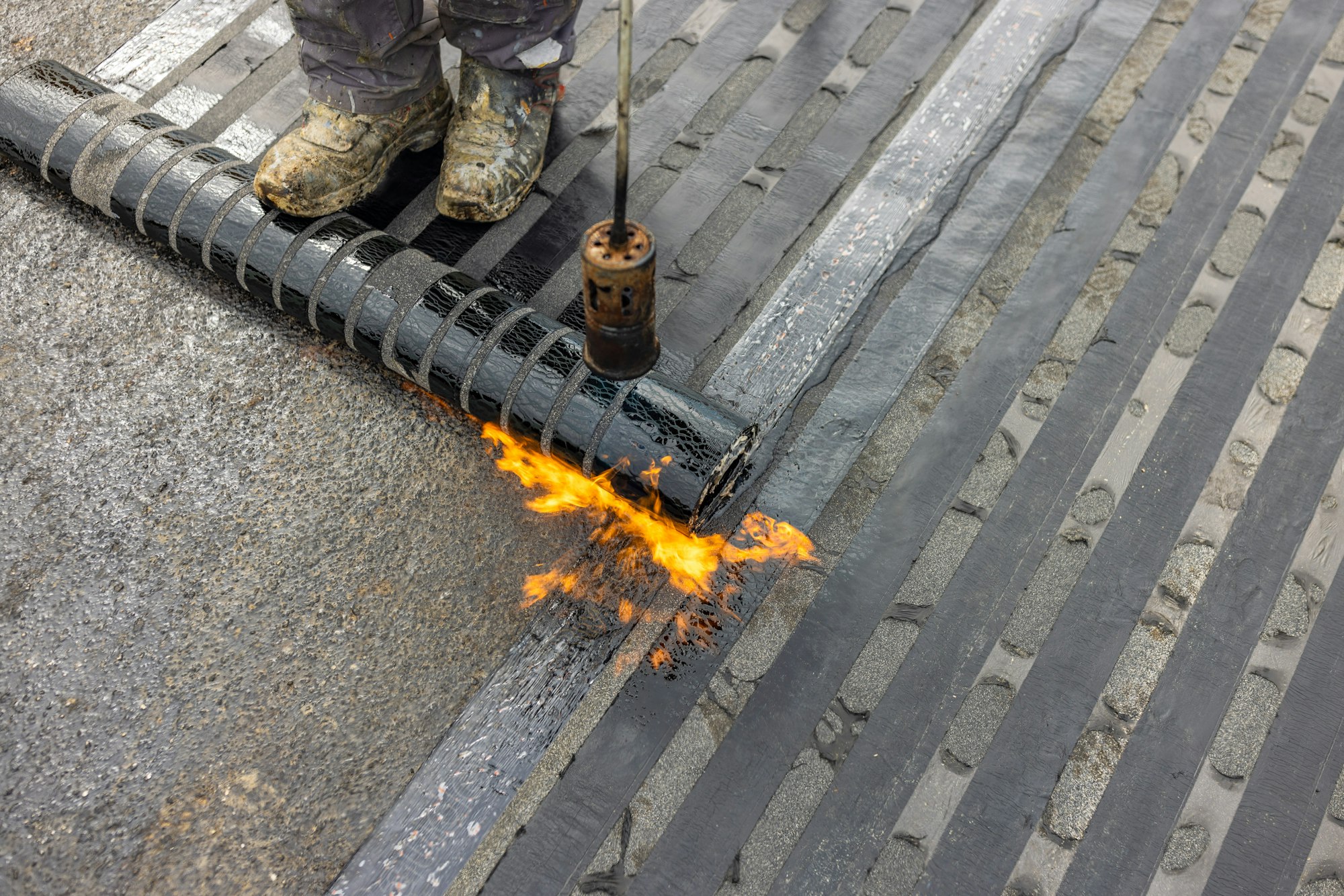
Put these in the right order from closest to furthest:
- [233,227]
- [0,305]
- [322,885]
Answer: [322,885], [233,227], [0,305]

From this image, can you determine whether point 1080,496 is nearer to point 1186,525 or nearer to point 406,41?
point 1186,525

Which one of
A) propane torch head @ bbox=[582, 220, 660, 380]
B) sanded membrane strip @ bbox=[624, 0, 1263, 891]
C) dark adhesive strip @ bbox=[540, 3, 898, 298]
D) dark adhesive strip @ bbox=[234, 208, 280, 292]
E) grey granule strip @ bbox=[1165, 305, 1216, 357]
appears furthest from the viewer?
dark adhesive strip @ bbox=[540, 3, 898, 298]

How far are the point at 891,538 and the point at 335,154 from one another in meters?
1.85

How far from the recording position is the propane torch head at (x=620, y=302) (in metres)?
1.63

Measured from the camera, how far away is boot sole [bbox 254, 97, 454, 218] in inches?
99.7

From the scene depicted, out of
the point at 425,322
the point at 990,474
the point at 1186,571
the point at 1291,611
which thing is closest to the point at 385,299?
the point at 425,322

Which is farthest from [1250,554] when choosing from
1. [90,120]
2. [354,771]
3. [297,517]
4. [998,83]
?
[90,120]

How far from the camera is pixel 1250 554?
2350 millimetres

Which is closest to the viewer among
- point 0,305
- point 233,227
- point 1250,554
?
point 1250,554

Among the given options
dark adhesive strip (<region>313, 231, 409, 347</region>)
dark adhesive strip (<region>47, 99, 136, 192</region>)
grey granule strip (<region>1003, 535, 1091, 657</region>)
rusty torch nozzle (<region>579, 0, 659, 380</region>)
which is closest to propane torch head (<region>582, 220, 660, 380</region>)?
rusty torch nozzle (<region>579, 0, 659, 380</region>)

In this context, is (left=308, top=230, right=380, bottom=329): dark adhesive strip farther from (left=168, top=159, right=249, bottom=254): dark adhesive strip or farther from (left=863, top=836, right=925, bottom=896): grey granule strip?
(left=863, top=836, right=925, bottom=896): grey granule strip

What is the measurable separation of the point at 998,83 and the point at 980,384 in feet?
3.81

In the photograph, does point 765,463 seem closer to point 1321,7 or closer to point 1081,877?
point 1081,877

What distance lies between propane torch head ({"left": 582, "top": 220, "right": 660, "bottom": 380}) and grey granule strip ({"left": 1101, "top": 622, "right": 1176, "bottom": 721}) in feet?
4.44
